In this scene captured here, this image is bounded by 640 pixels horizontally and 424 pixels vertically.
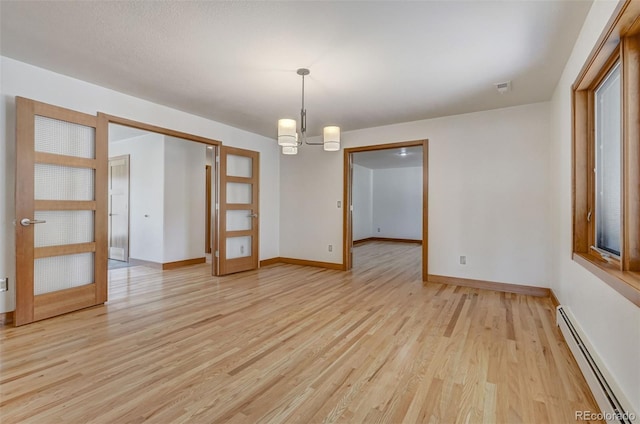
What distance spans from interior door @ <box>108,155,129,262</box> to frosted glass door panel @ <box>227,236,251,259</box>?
98.1 inches

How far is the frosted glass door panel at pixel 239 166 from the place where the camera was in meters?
5.07

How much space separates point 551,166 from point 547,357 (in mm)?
2426

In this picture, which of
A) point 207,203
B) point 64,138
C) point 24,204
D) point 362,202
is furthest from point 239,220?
point 362,202

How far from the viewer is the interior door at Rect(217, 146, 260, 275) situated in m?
4.87

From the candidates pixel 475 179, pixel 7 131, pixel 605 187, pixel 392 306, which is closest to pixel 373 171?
pixel 475 179

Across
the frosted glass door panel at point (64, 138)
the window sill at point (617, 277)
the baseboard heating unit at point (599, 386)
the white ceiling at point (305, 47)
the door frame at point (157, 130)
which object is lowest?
the baseboard heating unit at point (599, 386)

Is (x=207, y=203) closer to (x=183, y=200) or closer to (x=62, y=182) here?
(x=183, y=200)

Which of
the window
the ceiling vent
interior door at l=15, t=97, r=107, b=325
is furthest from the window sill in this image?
interior door at l=15, t=97, r=107, b=325

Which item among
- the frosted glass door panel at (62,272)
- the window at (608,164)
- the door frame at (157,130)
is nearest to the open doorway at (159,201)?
the door frame at (157,130)

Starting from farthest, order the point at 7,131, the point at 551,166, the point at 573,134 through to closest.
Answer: the point at 551,166 < the point at 7,131 < the point at 573,134

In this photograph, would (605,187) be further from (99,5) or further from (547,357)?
(99,5)

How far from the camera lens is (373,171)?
1021cm

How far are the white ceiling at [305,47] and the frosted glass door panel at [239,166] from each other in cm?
141

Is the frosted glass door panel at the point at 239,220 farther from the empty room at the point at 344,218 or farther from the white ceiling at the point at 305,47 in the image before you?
the white ceiling at the point at 305,47
